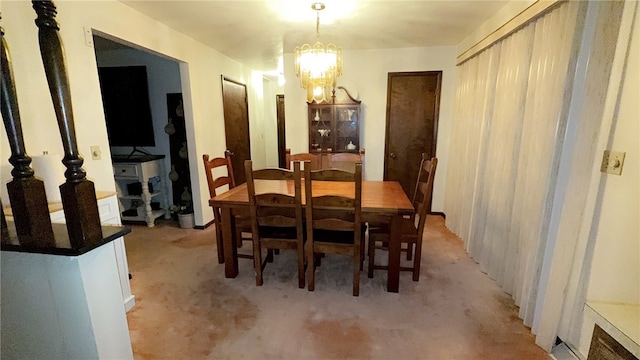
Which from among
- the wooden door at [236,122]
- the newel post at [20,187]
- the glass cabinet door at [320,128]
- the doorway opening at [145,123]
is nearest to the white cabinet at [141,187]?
the doorway opening at [145,123]

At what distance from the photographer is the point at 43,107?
1.74 m

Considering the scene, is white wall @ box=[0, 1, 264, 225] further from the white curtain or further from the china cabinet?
the white curtain

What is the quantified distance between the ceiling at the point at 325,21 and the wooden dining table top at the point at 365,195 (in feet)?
5.04

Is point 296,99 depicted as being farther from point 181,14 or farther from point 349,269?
point 349,269

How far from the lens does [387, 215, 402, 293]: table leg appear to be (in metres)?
2.06

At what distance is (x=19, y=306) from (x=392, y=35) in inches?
136

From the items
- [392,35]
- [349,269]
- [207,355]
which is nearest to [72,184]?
[207,355]

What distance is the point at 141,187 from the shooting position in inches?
146

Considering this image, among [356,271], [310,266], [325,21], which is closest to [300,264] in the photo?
[310,266]

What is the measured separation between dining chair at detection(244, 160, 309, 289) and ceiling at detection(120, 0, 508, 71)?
144 cm

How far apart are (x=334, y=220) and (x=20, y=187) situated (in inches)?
61.5

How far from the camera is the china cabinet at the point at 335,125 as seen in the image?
367 centimetres

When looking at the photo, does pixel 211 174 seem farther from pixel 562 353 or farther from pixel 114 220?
pixel 562 353

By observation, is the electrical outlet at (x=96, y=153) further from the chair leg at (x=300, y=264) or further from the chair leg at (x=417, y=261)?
the chair leg at (x=417, y=261)
